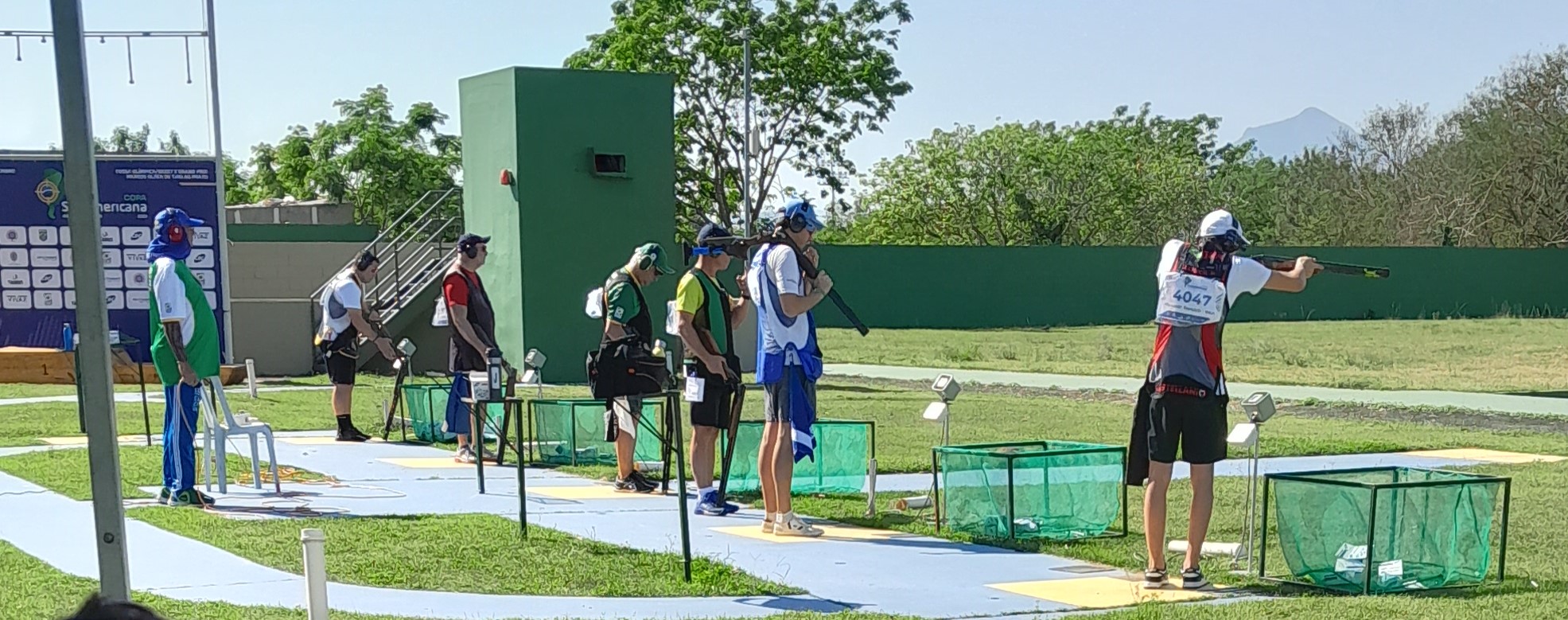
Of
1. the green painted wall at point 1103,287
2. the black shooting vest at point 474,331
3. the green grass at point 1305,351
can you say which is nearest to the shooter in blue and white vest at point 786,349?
the black shooting vest at point 474,331

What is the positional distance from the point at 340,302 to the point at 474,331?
6.68 ft

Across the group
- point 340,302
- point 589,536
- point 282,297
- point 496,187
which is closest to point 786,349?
point 589,536

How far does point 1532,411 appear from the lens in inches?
704

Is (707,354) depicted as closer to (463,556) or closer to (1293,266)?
(463,556)

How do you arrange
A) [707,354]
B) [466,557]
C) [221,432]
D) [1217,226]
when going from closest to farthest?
[1217,226] → [466,557] → [707,354] → [221,432]

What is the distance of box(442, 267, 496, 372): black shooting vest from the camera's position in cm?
1297

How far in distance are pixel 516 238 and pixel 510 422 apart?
8.68m

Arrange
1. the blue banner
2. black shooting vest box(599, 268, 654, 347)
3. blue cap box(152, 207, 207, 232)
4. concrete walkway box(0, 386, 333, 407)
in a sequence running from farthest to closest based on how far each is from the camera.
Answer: the blue banner → concrete walkway box(0, 386, 333, 407) → black shooting vest box(599, 268, 654, 347) → blue cap box(152, 207, 207, 232)

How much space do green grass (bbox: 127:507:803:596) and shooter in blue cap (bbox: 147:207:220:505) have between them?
0.46 m

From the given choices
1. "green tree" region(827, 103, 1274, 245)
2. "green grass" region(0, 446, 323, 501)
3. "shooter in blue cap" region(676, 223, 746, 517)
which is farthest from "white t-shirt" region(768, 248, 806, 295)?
"green tree" region(827, 103, 1274, 245)

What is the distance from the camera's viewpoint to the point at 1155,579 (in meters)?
7.70

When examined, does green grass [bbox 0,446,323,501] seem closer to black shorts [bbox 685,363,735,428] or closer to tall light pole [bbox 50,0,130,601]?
black shorts [bbox 685,363,735,428]

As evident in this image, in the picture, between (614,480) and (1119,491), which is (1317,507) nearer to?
(1119,491)

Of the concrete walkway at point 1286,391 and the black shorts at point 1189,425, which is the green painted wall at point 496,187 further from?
the black shorts at point 1189,425
